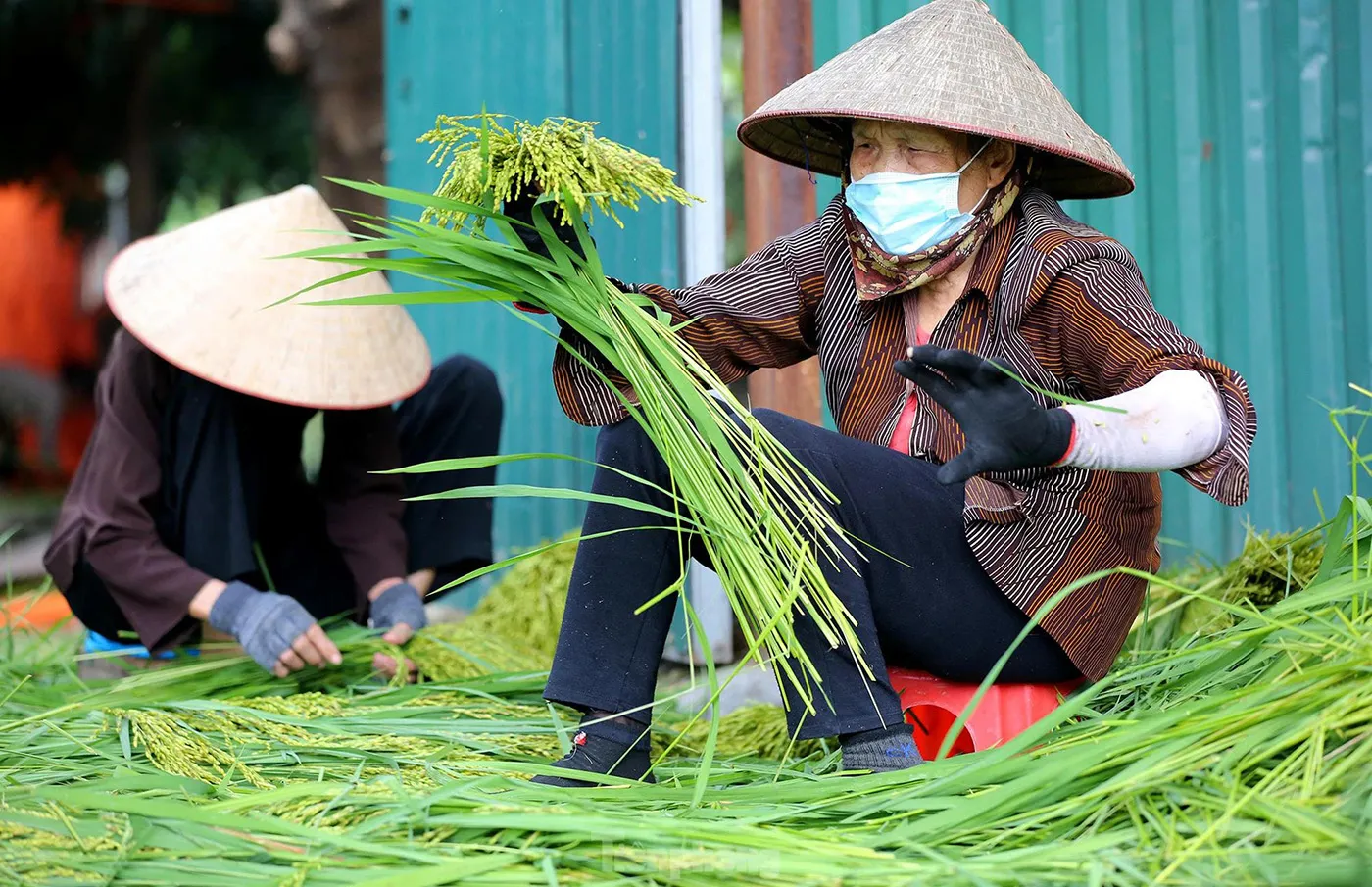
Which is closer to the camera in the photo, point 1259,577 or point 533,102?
point 1259,577

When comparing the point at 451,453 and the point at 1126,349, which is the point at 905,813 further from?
the point at 451,453

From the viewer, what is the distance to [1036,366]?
1.84 m

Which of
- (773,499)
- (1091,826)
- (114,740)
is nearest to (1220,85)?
(773,499)

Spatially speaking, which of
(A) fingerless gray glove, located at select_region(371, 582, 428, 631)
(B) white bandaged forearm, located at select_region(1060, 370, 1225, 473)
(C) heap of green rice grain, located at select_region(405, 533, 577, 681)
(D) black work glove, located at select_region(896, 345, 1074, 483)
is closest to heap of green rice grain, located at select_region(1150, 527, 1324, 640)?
(B) white bandaged forearm, located at select_region(1060, 370, 1225, 473)

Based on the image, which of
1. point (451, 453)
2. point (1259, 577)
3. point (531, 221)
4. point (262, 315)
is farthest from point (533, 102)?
point (1259, 577)

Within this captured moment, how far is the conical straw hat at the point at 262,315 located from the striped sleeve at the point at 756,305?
85 cm

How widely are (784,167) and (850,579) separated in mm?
1494

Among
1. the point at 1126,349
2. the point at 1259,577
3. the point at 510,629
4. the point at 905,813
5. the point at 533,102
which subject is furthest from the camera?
the point at 533,102

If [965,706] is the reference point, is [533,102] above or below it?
above

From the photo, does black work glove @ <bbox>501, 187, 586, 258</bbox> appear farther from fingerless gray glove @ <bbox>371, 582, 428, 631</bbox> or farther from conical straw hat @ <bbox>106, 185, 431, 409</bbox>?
fingerless gray glove @ <bbox>371, 582, 428, 631</bbox>

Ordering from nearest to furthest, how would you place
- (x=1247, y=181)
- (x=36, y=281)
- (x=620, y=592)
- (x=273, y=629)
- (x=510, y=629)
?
(x=620, y=592), (x=273, y=629), (x=1247, y=181), (x=510, y=629), (x=36, y=281)

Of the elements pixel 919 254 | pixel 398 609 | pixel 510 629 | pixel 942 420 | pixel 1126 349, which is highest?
pixel 919 254

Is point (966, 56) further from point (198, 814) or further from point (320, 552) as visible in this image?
point (320, 552)

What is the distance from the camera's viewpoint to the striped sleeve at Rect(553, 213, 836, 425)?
2020 mm
